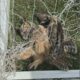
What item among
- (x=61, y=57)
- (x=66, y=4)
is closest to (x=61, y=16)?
(x=66, y=4)

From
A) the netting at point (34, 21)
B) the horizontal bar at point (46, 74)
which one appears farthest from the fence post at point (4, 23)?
the horizontal bar at point (46, 74)

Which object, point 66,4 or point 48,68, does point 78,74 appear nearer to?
point 48,68

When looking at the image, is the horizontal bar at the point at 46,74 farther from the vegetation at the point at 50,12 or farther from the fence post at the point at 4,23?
the fence post at the point at 4,23

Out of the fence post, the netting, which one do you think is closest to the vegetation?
the netting

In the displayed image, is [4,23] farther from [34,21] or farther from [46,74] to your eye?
[46,74]

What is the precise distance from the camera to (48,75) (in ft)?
12.1

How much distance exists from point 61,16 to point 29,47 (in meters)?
0.38

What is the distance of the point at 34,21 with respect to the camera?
147 inches

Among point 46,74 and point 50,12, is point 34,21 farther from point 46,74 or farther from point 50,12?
point 46,74

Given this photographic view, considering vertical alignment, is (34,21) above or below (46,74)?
above

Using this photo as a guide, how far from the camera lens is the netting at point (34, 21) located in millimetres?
3668

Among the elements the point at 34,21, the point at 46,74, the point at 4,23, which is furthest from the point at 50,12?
the point at 46,74

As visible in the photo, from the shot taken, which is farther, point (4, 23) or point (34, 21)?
point (34, 21)

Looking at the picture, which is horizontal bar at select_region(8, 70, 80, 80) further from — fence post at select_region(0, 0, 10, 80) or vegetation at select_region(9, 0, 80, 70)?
fence post at select_region(0, 0, 10, 80)
